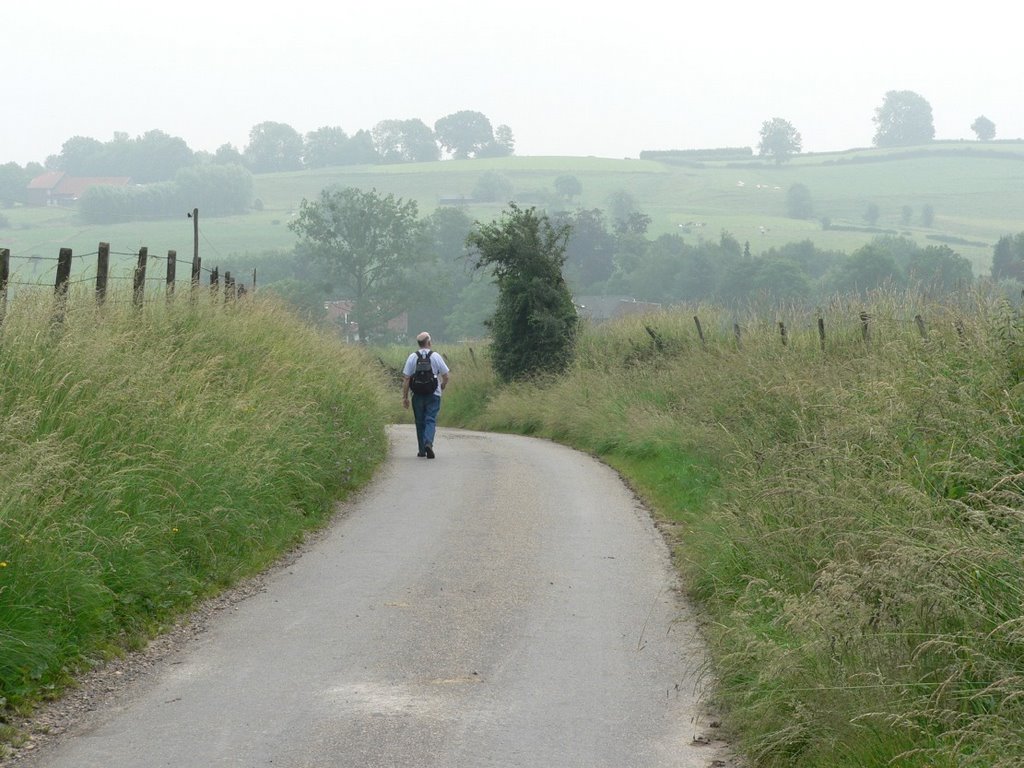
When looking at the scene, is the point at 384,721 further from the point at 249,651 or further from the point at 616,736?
the point at 249,651

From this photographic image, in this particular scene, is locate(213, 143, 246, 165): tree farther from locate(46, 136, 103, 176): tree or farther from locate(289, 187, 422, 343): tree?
locate(289, 187, 422, 343): tree

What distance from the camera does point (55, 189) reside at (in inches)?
5202

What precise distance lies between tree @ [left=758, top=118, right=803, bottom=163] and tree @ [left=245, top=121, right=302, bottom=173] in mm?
70216

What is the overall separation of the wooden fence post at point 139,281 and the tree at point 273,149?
584 feet

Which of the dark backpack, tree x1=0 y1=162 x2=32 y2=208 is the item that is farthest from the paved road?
tree x1=0 y1=162 x2=32 y2=208

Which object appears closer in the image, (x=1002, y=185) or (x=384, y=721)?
(x=384, y=721)

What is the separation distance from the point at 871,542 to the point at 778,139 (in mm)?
186526

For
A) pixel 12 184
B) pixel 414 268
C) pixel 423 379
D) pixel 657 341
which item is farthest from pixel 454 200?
pixel 423 379

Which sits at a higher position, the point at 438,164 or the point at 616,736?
the point at 438,164

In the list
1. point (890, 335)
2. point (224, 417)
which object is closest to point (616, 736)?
point (224, 417)

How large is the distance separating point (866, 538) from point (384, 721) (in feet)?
9.54

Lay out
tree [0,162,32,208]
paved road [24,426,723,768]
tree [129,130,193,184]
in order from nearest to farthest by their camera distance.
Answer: paved road [24,426,723,768], tree [0,162,32,208], tree [129,130,193,184]

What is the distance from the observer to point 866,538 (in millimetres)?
7137

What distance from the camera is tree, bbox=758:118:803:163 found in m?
185
